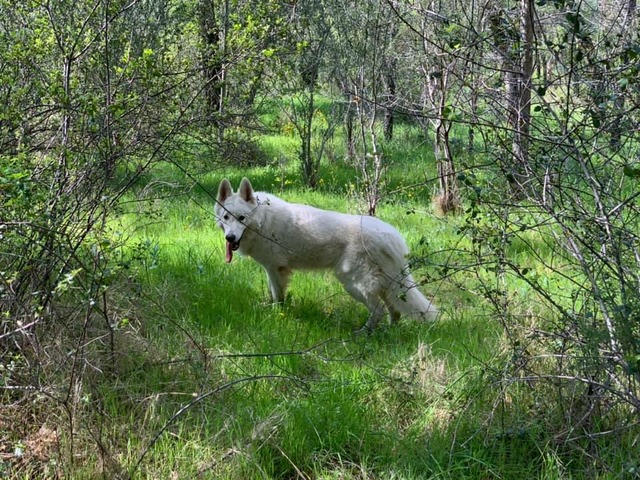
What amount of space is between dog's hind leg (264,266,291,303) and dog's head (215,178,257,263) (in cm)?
45

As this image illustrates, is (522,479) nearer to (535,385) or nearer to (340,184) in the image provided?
(535,385)

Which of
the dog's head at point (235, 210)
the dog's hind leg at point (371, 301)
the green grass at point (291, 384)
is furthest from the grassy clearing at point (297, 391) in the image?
the dog's head at point (235, 210)

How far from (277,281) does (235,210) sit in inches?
33.4

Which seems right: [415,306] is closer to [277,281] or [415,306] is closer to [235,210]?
[277,281]

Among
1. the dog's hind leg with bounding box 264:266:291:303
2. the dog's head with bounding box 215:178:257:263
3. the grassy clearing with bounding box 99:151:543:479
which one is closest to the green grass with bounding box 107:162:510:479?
the grassy clearing with bounding box 99:151:543:479

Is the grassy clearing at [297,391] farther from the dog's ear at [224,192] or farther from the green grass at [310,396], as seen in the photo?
the dog's ear at [224,192]

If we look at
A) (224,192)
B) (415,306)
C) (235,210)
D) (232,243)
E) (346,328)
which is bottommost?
(346,328)

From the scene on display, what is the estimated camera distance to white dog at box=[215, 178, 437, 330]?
18.7 ft

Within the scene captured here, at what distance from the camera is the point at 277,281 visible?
630 cm

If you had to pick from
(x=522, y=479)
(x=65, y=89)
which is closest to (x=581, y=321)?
(x=522, y=479)

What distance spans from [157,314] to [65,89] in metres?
1.90

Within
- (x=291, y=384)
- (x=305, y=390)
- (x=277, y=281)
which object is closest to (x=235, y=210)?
(x=277, y=281)

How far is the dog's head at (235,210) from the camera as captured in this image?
608 centimetres

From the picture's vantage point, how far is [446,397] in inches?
153
